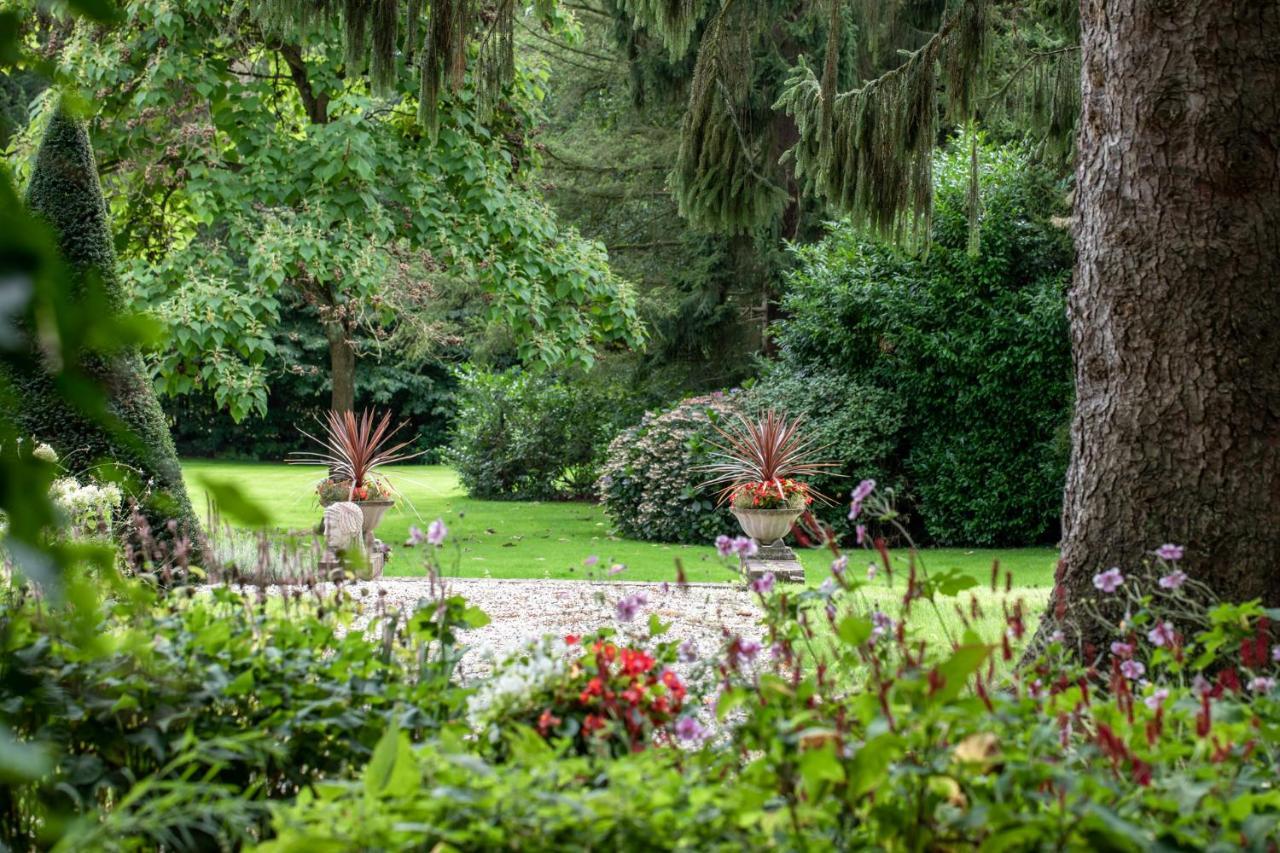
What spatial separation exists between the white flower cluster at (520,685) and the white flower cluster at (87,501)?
4210 millimetres

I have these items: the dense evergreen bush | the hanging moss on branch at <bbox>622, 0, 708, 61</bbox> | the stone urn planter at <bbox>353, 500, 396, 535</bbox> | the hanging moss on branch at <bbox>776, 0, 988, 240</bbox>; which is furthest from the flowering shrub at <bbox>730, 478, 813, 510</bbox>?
the hanging moss on branch at <bbox>622, 0, 708, 61</bbox>

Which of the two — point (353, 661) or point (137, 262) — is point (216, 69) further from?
point (353, 661)

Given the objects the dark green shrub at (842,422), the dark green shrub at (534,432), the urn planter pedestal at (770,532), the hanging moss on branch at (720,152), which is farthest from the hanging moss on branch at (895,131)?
the dark green shrub at (534,432)

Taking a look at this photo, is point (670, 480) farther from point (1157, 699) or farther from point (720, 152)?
point (1157, 699)

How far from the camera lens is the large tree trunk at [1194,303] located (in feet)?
12.6

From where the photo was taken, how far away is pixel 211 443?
29.2m

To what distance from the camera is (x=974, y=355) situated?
1160 cm

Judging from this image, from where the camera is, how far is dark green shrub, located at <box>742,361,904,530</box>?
11734 millimetres

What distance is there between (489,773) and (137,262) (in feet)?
33.5

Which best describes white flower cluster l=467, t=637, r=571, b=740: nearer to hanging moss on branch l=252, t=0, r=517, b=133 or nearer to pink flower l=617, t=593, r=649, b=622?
pink flower l=617, t=593, r=649, b=622

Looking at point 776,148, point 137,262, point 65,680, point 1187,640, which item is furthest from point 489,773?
point 776,148

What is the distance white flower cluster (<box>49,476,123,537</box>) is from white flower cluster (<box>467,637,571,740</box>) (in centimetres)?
421

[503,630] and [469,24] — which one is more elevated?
[469,24]

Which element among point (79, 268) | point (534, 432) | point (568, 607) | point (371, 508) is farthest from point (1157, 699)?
point (534, 432)
